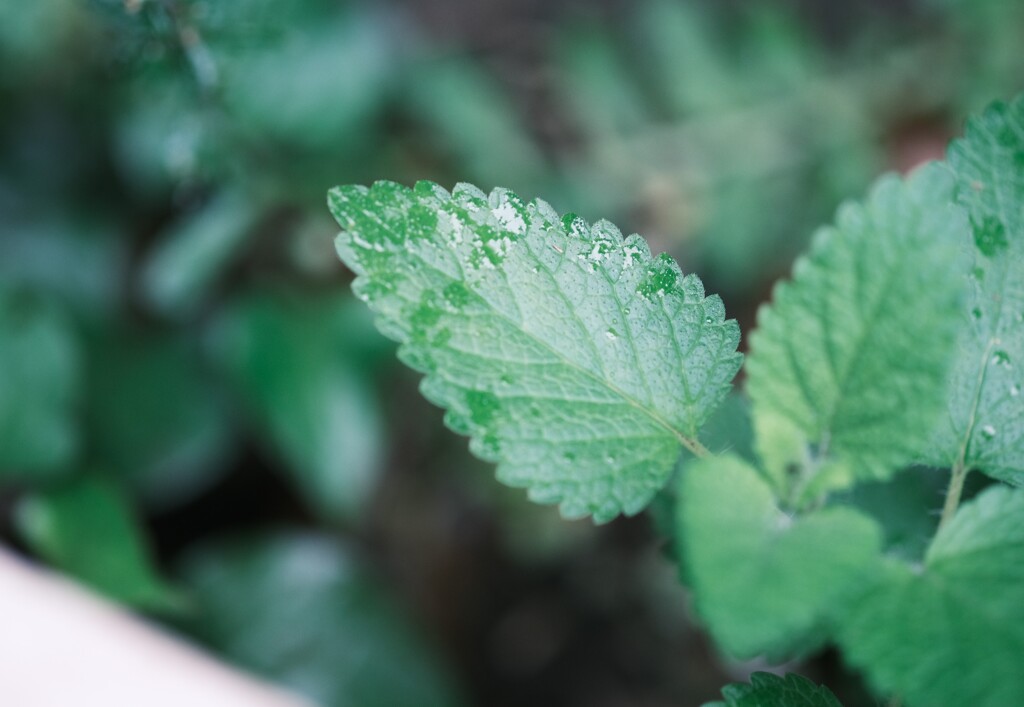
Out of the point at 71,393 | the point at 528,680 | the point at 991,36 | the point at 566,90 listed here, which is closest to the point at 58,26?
the point at 71,393

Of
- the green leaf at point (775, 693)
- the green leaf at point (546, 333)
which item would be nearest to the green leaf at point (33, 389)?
the green leaf at point (546, 333)

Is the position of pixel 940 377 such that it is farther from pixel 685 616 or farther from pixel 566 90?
pixel 566 90

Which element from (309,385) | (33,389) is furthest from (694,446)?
(33,389)

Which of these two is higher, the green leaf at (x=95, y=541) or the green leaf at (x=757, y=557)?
the green leaf at (x=95, y=541)

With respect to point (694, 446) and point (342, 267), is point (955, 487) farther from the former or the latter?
point (342, 267)

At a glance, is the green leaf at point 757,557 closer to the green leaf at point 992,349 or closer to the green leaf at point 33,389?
the green leaf at point 992,349

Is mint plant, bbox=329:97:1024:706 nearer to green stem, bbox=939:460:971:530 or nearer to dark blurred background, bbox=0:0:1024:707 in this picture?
green stem, bbox=939:460:971:530
